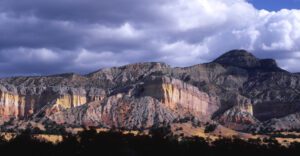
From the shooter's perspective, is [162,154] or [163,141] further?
[163,141]

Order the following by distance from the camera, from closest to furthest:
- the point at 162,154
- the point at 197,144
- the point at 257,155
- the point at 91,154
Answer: the point at 91,154, the point at 162,154, the point at 257,155, the point at 197,144

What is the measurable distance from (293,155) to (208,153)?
1420 centimetres

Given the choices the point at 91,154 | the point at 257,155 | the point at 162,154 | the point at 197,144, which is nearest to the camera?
the point at 91,154

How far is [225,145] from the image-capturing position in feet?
367

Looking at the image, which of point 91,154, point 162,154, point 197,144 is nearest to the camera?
point 91,154

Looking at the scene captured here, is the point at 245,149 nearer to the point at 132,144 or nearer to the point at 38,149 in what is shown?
the point at 132,144

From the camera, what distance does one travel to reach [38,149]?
9119 centimetres

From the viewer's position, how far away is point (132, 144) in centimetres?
10000

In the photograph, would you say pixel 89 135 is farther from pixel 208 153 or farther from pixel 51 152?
pixel 208 153

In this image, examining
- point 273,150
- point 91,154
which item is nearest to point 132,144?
point 91,154

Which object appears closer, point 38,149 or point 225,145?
point 38,149

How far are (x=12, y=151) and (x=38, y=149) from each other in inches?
139

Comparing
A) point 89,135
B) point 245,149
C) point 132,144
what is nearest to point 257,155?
point 245,149

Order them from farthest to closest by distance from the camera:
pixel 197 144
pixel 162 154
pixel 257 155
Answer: pixel 197 144
pixel 257 155
pixel 162 154
